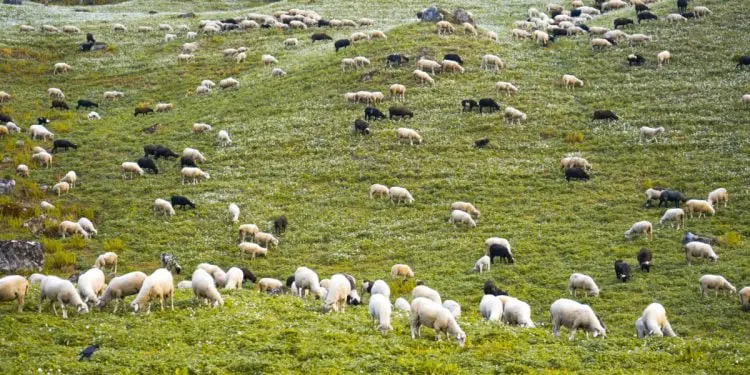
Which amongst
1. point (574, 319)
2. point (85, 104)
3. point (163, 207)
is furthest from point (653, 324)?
point (85, 104)

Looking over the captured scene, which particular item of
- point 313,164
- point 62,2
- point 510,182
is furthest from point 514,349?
point 62,2

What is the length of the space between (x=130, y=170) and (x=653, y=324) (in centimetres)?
2908

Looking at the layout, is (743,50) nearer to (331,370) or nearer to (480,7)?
(480,7)

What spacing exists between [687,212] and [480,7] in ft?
169

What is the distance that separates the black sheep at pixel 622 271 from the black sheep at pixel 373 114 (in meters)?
21.6

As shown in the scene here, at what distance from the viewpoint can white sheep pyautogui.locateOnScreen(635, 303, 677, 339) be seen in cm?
2011

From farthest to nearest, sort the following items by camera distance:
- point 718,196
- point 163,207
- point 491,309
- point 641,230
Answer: point 163,207 < point 718,196 < point 641,230 < point 491,309

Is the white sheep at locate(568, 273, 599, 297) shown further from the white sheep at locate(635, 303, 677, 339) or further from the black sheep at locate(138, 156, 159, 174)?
the black sheep at locate(138, 156, 159, 174)

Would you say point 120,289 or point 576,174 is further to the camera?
point 576,174

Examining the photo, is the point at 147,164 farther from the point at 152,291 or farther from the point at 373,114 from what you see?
the point at 152,291

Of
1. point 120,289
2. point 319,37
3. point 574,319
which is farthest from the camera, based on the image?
point 319,37

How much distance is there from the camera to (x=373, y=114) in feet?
153

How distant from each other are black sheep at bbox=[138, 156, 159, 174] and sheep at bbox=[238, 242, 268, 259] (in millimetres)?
12242

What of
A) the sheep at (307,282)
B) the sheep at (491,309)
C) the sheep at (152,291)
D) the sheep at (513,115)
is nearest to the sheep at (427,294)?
the sheep at (491,309)
